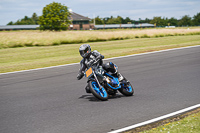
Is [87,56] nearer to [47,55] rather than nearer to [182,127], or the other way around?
[182,127]

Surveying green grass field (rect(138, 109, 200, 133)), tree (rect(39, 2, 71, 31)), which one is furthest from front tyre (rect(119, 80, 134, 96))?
tree (rect(39, 2, 71, 31))

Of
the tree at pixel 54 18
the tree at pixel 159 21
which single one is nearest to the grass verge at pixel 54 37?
the tree at pixel 54 18

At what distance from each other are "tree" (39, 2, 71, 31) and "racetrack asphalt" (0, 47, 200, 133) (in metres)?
60.4

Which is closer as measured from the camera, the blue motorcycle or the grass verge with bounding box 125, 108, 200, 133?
the grass verge with bounding box 125, 108, 200, 133

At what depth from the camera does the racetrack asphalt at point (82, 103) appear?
529 centimetres

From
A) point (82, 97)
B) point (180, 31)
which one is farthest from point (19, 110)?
point (180, 31)

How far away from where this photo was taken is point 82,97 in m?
7.62

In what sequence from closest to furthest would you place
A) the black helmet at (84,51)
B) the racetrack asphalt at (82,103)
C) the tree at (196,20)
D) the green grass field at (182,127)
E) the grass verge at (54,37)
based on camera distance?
the green grass field at (182,127)
the racetrack asphalt at (82,103)
the black helmet at (84,51)
the grass verge at (54,37)
the tree at (196,20)

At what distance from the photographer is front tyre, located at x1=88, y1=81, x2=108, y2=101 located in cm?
672

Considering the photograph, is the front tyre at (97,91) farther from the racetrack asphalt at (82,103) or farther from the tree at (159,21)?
the tree at (159,21)

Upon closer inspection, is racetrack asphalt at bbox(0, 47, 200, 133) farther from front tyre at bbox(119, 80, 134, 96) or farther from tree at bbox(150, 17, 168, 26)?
tree at bbox(150, 17, 168, 26)

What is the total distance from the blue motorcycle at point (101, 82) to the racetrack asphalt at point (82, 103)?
237mm

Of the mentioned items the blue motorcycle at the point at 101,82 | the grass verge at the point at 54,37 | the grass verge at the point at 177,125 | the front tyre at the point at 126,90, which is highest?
the grass verge at the point at 54,37

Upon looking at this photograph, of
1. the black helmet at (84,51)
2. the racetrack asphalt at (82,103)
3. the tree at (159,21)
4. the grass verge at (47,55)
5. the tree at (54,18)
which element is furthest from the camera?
the tree at (159,21)
